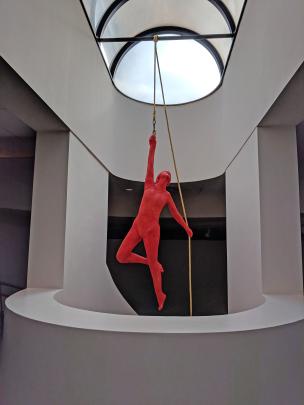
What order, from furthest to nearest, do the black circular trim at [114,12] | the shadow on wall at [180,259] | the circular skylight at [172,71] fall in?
the shadow on wall at [180,259]
the circular skylight at [172,71]
the black circular trim at [114,12]

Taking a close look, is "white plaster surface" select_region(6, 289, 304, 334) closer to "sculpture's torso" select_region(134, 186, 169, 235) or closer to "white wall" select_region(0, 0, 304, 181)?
"sculpture's torso" select_region(134, 186, 169, 235)

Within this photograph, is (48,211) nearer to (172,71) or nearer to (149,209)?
(149,209)

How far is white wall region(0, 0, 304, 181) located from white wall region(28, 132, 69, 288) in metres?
0.29

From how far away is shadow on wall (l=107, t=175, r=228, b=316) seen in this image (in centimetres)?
599

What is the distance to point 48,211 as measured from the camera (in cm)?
282

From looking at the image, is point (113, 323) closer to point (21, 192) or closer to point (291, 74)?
point (291, 74)

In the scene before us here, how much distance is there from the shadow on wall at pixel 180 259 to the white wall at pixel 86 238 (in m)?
1.79

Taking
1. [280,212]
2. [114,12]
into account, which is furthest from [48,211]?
[114,12]

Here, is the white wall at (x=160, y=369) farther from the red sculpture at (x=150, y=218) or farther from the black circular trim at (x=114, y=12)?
the black circular trim at (x=114, y=12)

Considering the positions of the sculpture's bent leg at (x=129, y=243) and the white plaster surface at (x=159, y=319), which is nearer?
the white plaster surface at (x=159, y=319)

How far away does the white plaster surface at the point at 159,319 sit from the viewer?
1521mm

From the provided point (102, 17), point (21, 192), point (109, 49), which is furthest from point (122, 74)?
point (21, 192)

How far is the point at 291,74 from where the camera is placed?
191 centimetres

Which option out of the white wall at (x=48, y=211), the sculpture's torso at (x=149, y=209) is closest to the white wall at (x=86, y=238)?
the white wall at (x=48, y=211)
